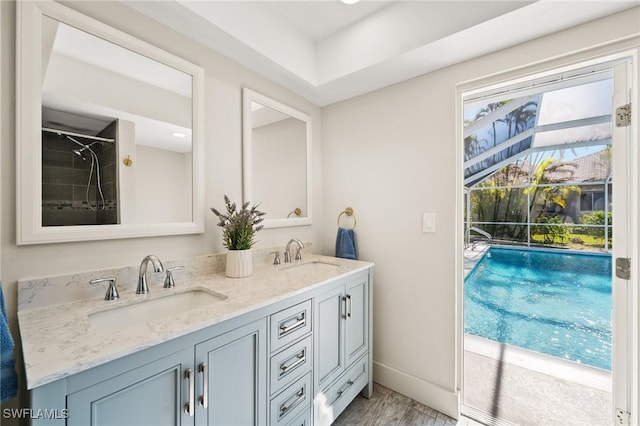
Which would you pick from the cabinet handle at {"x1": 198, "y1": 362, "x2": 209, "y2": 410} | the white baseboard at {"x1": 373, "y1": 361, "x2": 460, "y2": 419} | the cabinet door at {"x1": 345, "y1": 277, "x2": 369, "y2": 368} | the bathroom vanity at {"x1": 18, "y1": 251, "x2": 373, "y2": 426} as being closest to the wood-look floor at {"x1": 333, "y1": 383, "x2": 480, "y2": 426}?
the white baseboard at {"x1": 373, "y1": 361, "x2": 460, "y2": 419}

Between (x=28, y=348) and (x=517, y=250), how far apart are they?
197 inches

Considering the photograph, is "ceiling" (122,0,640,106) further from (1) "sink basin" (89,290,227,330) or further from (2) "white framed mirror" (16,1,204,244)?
(1) "sink basin" (89,290,227,330)

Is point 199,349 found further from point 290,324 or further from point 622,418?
point 622,418

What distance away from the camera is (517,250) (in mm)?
3988

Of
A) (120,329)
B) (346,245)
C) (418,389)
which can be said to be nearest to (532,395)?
(418,389)

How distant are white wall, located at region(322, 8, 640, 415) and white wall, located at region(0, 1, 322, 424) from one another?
2.06 feet

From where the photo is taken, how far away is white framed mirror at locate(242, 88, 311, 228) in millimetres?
1790

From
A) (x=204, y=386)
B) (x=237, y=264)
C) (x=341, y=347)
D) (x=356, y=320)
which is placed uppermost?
(x=237, y=264)

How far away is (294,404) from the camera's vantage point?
1.30m

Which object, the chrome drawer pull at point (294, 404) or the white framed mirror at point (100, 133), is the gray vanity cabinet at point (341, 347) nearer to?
the chrome drawer pull at point (294, 404)

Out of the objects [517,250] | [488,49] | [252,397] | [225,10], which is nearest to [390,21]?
[488,49]

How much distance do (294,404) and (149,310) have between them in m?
0.82

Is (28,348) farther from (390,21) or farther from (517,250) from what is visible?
(517,250)

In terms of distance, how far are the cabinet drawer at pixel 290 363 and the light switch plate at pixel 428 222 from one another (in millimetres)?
1067
